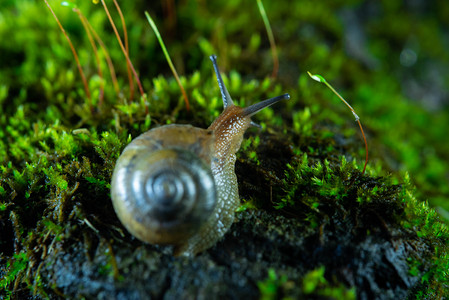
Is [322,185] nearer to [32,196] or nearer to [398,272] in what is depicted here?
[398,272]

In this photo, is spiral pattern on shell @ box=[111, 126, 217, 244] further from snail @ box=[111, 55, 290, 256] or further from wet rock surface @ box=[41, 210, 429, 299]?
wet rock surface @ box=[41, 210, 429, 299]

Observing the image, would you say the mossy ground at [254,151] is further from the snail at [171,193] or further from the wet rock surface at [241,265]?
the snail at [171,193]

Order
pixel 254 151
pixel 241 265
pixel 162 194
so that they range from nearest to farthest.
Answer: pixel 162 194 < pixel 241 265 < pixel 254 151

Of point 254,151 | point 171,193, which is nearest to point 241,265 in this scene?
point 171,193

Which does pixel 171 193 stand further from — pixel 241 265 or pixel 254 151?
pixel 254 151

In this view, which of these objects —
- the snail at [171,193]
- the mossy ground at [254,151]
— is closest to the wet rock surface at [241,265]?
the mossy ground at [254,151]
